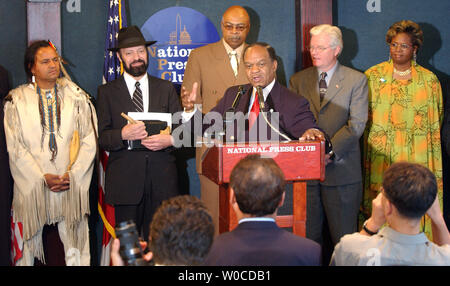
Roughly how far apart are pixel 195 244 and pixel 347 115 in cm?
293

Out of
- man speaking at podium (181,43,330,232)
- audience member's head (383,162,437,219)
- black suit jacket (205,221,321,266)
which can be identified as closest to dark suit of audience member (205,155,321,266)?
black suit jacket (205,221,321,266)

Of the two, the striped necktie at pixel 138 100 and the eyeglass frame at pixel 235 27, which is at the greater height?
the eyeglass frame at pixel 235 27

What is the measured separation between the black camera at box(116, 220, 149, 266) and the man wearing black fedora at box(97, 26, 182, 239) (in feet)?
7.29

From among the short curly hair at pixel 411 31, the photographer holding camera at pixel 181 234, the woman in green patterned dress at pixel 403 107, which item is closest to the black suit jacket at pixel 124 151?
the woman in green patterned dress at pixel 403 107

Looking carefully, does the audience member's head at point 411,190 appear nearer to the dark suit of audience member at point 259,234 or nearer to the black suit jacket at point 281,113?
the dark suit of audience member at point 259,234

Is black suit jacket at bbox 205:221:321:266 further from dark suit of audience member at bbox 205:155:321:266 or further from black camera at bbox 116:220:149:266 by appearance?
black camera at bbox 116:220:149:266

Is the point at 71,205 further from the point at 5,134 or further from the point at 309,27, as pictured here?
the point at 309,27

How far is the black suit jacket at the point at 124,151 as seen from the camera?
14.5ft

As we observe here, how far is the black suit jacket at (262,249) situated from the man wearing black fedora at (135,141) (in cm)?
214

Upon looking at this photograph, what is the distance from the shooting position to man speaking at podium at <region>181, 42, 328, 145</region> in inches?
148

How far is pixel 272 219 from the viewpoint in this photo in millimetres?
2389

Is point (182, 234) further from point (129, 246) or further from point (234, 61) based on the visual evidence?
point (234, 61)

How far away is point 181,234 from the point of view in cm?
201

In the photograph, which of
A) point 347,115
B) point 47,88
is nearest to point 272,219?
point 347,115
